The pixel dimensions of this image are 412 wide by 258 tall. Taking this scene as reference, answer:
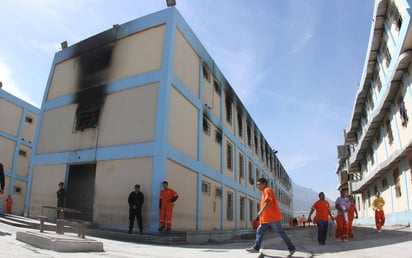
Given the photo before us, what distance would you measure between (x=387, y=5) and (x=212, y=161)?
34.8 feet

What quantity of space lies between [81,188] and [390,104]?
15.5 m

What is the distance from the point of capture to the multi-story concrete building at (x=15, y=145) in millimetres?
24156

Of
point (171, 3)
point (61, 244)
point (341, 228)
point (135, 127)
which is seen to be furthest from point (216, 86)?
point (61, 244)

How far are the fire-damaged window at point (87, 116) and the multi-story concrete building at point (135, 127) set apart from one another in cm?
5

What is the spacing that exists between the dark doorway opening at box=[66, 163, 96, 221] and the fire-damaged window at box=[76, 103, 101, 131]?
63.7 inches

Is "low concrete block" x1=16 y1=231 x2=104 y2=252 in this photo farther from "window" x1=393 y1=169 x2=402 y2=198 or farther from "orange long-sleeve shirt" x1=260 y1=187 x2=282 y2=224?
"window" x1=393 y1=169 x2=402 y2=198

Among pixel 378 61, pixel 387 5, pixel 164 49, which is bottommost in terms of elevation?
pixel 164 49

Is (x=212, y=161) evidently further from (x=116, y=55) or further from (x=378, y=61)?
(x=378, y=61)

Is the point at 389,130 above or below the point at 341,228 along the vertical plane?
above

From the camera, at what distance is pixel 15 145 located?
25.2 metres

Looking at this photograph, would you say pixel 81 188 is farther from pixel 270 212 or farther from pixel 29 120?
pixel 29 120

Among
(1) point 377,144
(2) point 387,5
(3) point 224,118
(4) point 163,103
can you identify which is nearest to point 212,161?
(3) point 224,118

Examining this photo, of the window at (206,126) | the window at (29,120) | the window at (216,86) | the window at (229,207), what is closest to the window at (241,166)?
the window at (229,207)

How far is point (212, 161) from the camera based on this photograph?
50.9 ft
